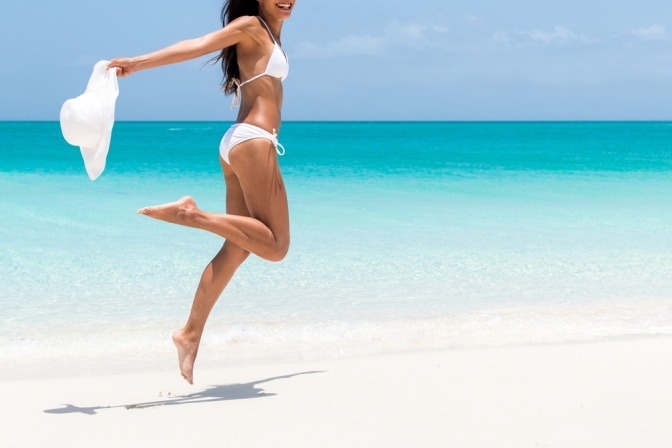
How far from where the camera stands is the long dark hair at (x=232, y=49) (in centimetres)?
337

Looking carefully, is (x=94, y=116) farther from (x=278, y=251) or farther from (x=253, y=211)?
(x=278, y=251)

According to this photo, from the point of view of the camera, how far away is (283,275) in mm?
6301

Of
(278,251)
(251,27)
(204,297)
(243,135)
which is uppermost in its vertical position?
(251,27)

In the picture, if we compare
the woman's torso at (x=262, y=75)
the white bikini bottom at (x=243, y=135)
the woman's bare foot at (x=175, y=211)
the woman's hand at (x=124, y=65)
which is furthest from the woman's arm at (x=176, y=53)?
the woman's bare foot at (x=175, y=211)

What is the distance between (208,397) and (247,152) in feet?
3.18

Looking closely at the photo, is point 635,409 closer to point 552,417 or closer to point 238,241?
point 552,417

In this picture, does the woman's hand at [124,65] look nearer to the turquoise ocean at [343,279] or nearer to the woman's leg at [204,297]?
the woman's leg at [204,297]

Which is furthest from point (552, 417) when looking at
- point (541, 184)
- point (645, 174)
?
point (645, 174)

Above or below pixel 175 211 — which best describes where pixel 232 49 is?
above

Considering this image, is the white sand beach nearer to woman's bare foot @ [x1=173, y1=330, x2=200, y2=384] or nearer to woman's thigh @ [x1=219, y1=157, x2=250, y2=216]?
woman's bare foot @ [x1=173, y1=330, x2=200, y2=384]

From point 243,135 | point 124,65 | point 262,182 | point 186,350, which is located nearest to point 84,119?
point 124,65

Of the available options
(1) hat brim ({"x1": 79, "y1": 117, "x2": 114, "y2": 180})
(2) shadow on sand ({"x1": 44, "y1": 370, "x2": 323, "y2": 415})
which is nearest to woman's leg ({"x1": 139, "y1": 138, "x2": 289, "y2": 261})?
(1) hat brim ({"x1": 79, "y1": 117, "x2": 114, "y2": 180})

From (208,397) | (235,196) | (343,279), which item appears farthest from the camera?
(343,279)

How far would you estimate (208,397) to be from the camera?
3.43m
